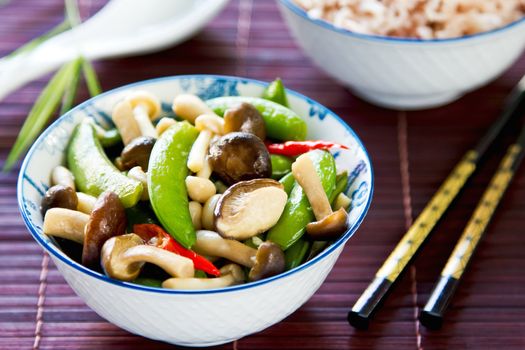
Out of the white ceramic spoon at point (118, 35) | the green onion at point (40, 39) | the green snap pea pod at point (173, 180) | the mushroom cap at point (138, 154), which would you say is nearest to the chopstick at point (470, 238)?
the green snap pea pod at point (173, 180)

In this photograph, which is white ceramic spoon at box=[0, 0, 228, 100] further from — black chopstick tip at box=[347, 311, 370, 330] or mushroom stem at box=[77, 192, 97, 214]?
black chopstick tip at box=[347, 311, 370, 330]

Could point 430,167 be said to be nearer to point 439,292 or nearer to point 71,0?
point 439,292

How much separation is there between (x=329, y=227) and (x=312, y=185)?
0.09 meters

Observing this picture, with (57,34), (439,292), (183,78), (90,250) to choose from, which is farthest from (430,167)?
(57,34)

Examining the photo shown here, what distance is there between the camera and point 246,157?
119 centimetres

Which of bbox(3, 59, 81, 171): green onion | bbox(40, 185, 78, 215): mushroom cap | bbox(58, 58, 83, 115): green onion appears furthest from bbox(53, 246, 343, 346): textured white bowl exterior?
bbox(58, 58, 83, 115): green onion

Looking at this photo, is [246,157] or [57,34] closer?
[246,157]

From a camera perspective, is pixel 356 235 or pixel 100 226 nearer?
pixel 100 226

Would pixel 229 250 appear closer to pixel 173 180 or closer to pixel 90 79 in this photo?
pixel 173 180

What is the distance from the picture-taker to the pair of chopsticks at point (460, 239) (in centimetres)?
126

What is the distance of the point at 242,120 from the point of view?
50.8 inches

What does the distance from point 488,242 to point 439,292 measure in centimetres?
25

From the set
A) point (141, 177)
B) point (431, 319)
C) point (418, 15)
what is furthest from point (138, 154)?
point (418, 15)

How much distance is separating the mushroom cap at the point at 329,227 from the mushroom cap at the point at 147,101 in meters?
0.44
